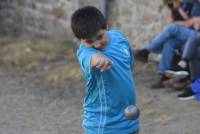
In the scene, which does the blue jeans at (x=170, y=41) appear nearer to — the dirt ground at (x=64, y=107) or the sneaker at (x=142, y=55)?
the dirt ground at (x=64, y=107)

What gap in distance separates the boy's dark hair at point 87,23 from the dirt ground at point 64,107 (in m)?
2.49

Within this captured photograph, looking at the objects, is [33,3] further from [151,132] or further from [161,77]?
[151,132]

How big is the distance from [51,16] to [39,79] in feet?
6.61

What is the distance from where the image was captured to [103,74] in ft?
12.8

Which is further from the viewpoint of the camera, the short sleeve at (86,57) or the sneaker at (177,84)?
the sneaker at (177,84)

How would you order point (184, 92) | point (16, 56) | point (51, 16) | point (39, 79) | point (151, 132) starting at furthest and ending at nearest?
point (51, 16), point (16, 56), point (39, 79), point (184, 92), point (151, 132)

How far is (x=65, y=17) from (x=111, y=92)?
20.0 ft

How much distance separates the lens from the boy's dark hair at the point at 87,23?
3801 millimetres

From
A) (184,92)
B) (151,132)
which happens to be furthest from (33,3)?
(151,132)

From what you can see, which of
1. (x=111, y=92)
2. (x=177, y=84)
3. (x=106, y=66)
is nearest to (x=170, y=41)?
(x=177, y=84)

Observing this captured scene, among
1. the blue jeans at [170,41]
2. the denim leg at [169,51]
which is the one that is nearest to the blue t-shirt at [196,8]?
the blue jeans at [170,41]

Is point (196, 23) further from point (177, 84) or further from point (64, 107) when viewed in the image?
point (64, 107)

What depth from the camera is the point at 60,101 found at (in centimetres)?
760

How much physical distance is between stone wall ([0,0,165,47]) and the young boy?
4.36 meters
